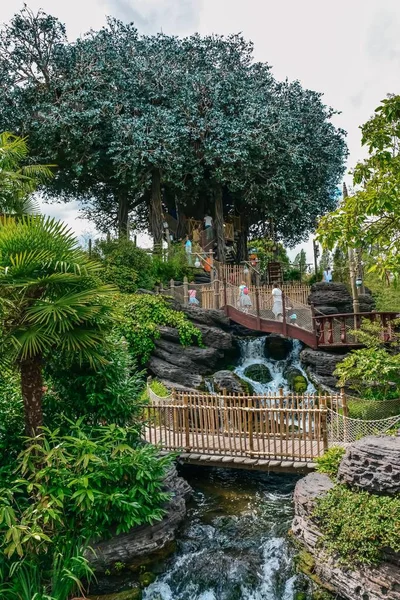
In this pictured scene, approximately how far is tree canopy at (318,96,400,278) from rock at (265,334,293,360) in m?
11.5

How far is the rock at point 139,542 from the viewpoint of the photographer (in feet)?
24.9

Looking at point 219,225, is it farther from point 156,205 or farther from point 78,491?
point 78,491

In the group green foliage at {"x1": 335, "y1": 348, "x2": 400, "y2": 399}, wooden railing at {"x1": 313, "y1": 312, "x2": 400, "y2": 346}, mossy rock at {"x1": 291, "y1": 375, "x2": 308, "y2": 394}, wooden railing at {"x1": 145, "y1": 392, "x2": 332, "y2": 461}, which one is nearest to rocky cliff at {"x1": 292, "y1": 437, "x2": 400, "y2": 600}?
wooden railing at {"x1": 145, "y1": 392, "x2": 332, "y2": 461}

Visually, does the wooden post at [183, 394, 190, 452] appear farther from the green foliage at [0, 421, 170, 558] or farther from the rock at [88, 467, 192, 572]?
the green foliage at [0, 421, 170, 558]

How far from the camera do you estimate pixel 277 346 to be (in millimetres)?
19031

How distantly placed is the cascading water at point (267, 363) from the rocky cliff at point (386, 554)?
8186mm

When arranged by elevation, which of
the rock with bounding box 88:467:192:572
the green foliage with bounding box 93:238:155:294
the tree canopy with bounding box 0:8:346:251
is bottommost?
the rock with bounding box 88:467:192:572

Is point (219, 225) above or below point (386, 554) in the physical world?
above

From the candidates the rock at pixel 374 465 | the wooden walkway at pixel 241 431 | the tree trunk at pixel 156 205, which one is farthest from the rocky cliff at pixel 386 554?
the tree trunk at pixel 156 205

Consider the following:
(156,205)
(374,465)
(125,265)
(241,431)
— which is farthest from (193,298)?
(374,465)

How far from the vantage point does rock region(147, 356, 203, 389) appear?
627 inches

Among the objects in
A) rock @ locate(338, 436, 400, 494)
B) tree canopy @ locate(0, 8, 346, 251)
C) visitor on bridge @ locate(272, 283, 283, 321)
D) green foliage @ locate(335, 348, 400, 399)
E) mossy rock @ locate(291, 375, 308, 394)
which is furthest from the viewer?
tree canopy @ locate(0, 8, 346, 251)

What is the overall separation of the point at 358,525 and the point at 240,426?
3.94 meters

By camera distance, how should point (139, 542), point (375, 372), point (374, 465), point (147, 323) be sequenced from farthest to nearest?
1. point (147, 323)
2. point (375, 372)
3. point (139, 542)
4. point (374, 465)
